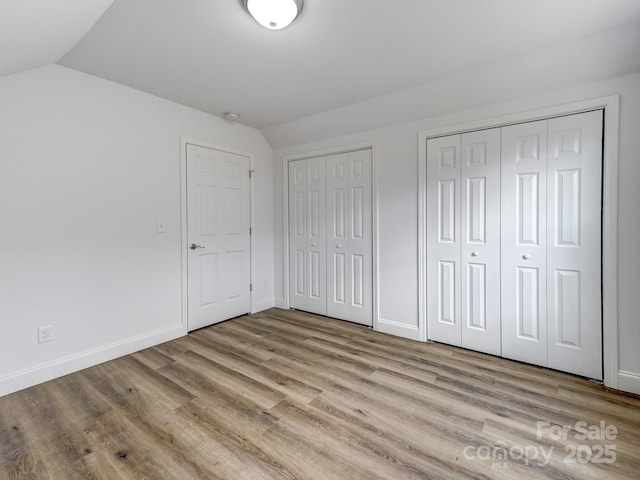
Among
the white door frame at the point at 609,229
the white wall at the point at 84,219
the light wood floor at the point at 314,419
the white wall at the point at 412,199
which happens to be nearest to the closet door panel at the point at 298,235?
the white wall at the point at 412,199

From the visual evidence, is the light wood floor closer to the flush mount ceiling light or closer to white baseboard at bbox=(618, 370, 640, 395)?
white baseboard at bbox=(618, 370, 640, 395)

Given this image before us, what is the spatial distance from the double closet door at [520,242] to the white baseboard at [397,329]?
0.15 meters

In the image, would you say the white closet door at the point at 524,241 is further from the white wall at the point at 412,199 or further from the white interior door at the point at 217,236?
the white interior door at the point at 217,236

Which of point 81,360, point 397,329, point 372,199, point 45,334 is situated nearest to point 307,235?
point 372,199

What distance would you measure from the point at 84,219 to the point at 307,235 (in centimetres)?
229

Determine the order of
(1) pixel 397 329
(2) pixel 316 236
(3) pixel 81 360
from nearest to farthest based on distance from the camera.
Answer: (3) pixel 81 360 → (1) pixel 397 329 → (2) pixel 316 236

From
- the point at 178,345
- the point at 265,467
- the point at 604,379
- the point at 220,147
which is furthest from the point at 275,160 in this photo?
the point at 604,379

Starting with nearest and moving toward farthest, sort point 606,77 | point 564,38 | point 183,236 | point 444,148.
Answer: point 564,38, point 606,77, point 444,148, point 183,236

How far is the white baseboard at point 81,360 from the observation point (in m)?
2.11

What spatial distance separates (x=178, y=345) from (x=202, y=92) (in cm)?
246

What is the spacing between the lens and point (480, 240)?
2639 mm

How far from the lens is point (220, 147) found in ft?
11.3

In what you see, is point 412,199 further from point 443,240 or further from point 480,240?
point 480,240

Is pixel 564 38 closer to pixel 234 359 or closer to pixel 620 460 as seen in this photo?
pixel 620 460
